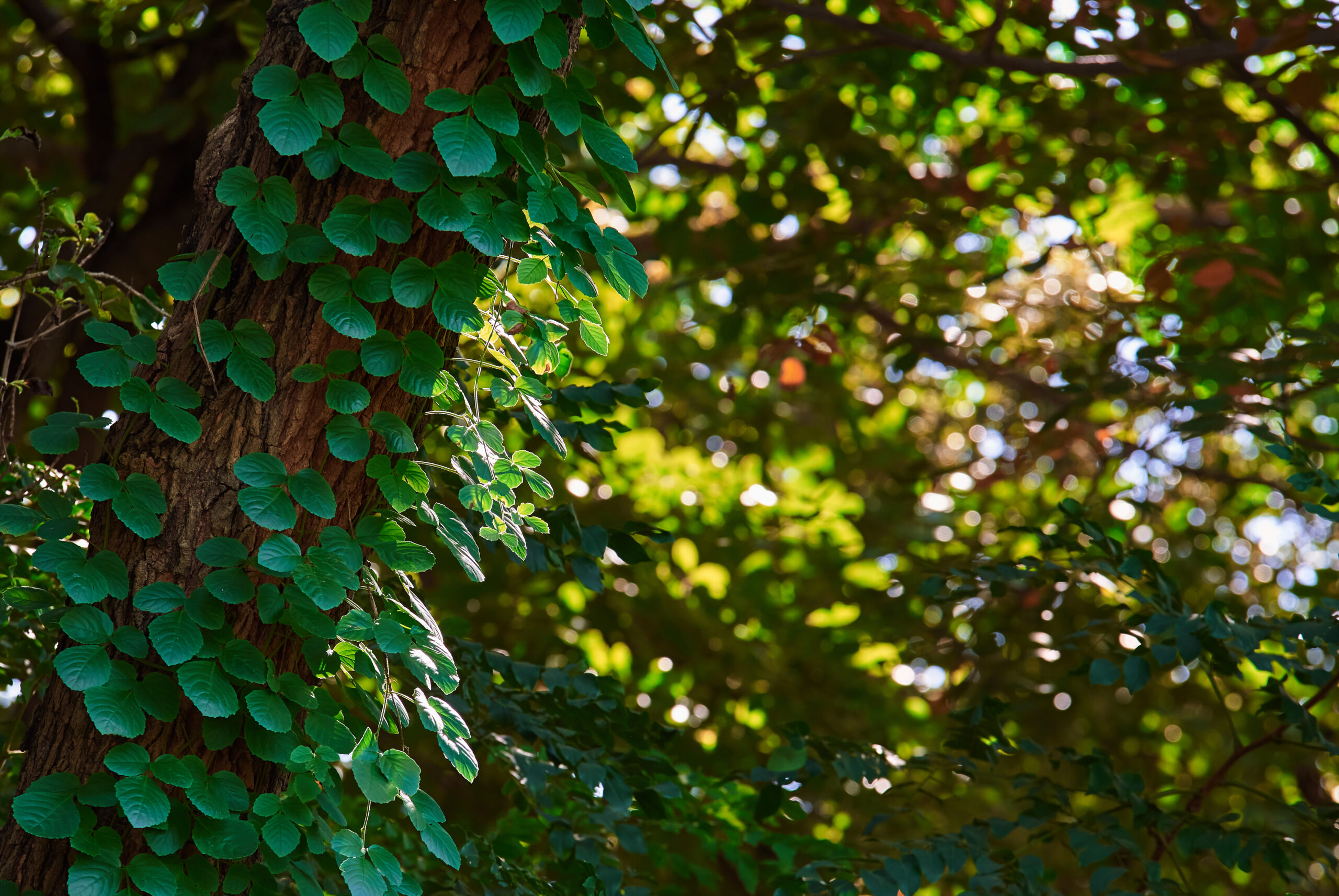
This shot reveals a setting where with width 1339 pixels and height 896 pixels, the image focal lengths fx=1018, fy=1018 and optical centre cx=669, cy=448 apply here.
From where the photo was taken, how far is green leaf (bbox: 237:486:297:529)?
1.16m

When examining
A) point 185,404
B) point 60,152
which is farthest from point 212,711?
point 60,152

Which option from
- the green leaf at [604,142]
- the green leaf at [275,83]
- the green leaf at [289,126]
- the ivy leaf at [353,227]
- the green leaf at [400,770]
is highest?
the green leaf at [275,83]

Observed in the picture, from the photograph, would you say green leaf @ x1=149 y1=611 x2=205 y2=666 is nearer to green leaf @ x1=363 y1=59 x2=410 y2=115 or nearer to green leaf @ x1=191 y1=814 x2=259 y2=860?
green leaf @ x1=191 y1=814 x2=259 y2=860

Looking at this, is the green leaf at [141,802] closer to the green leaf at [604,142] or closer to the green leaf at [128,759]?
the green leaf at [128,759]

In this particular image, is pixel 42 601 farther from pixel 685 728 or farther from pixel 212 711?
pixel 685 728

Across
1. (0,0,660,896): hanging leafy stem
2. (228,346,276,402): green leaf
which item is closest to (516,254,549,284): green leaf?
(0,0,660,896): hanging leafy stem

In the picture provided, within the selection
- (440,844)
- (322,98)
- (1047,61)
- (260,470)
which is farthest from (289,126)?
(1047,61)

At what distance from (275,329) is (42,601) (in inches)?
17.2

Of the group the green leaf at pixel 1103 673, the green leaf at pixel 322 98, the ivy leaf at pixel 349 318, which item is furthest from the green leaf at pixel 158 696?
the green leaf at pixel 1103 673

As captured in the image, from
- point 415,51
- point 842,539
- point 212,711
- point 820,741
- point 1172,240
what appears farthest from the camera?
point 1172,240

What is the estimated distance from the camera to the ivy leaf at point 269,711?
1.16 m

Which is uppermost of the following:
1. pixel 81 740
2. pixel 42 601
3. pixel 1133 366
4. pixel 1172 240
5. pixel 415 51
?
pixel 415 51

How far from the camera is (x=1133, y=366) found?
3.34 m

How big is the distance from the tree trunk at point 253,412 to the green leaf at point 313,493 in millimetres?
72
